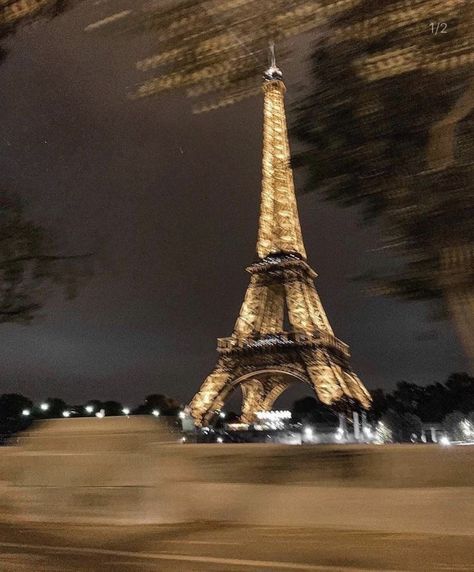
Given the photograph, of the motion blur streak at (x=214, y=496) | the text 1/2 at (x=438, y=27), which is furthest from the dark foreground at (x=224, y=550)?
the text 1/2 at (x=438, y=27)

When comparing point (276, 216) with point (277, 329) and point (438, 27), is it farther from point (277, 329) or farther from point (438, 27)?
point (438, 27)

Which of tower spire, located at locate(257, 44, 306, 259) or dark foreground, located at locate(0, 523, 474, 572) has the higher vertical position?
tower spire, located at locate(257, 44, 306, 259)

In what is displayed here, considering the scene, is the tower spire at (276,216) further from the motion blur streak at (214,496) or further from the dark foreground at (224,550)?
the dark foreground at (224,550)

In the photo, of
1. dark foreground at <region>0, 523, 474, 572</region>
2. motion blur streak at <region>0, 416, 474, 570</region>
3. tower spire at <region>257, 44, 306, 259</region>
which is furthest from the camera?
tower spire at <region>257, 44, 306, 259</region>

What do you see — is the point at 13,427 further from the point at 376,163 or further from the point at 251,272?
the point at 376,163

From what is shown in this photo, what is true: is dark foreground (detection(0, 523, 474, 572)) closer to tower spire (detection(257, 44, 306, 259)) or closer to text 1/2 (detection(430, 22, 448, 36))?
text 1/2 (detection(430, 22, 448, 36))

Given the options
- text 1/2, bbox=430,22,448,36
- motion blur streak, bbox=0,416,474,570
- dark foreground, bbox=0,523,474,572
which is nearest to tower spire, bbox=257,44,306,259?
motion blur streak, bbox=0,416,474,570
